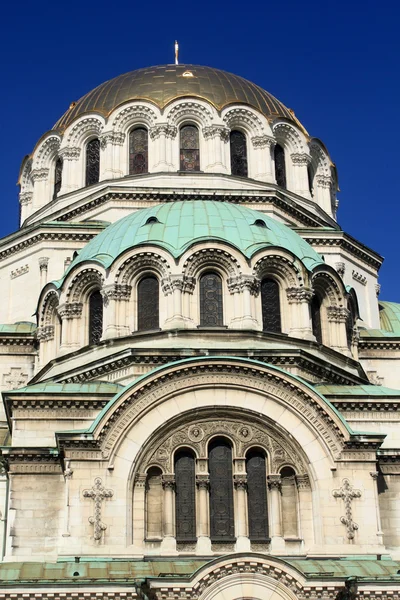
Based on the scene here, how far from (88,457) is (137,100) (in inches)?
626

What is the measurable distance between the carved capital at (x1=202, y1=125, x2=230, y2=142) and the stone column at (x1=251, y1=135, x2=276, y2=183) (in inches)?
37.9

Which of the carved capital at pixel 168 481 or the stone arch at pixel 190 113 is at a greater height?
the stone arch at pixel 190 113

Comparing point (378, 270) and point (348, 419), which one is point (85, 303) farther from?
point (378, 270)

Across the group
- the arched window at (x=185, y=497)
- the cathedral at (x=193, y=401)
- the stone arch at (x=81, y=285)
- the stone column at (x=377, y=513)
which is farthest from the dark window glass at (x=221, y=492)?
the stone arch at (x=81, y=285)

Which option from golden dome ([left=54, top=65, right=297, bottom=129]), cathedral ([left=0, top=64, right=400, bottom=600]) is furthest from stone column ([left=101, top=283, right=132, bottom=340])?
golden dome ([left=54, top=65, right=297, bottom=129])

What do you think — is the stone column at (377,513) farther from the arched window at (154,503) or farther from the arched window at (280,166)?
the arched window at (280,166)

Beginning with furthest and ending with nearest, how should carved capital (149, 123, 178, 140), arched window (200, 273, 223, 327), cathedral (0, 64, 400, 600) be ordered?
carved capital (149, 123, 178, 140) < arched window (200, 273, 223, 327) < cathedral (0, 64, 400, 600)

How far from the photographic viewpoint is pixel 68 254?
3288cm

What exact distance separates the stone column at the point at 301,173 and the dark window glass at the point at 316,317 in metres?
8.13

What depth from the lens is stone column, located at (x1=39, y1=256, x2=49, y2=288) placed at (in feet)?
106

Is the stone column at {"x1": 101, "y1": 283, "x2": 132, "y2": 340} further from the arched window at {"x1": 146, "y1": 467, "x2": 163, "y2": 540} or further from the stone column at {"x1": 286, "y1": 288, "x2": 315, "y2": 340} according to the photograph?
the arched window at {"x1": 146, "y1": 467, "x2": 163, "y2": 540}

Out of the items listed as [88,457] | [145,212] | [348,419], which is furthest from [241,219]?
[88,457]

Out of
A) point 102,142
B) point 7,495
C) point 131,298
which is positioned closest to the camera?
point 7,495

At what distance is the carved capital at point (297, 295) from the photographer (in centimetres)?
2803
